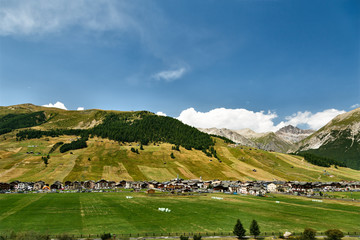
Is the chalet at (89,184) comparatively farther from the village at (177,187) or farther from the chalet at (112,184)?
the chalet at (112,184)

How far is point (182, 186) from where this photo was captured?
543 feet

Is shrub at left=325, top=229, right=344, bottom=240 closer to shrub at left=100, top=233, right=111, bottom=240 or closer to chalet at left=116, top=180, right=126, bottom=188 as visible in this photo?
shrub at left=100, top=233, right=111, bottom=240

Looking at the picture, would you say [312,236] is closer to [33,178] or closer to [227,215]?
[227,215]

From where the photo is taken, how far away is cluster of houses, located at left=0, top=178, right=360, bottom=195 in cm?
14512

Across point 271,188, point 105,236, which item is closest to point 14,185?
point 105,236

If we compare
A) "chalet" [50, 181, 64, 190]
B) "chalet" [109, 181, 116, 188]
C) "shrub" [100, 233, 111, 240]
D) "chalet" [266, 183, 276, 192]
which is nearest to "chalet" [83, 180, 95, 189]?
"chalet" [109, 181, 116, 188]

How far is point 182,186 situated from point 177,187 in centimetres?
428

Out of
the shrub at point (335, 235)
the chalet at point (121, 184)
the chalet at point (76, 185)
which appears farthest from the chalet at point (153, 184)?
the shrub at point (335, 235)

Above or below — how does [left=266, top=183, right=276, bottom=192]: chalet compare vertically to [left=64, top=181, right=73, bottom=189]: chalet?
above

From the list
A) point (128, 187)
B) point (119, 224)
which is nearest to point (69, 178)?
point (128, 187)

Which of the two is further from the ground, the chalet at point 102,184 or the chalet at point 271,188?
the chalet at point 271,188

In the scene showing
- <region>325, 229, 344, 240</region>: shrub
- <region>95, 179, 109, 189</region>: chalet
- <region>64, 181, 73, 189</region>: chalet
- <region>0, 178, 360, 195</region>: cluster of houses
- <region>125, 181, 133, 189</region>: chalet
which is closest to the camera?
<region>325, 229, 344, 240</region>: shrub

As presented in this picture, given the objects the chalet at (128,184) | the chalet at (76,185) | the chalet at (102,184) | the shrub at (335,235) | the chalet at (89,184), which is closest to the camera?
the shrub at (335,235)

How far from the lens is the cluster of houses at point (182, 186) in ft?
476
